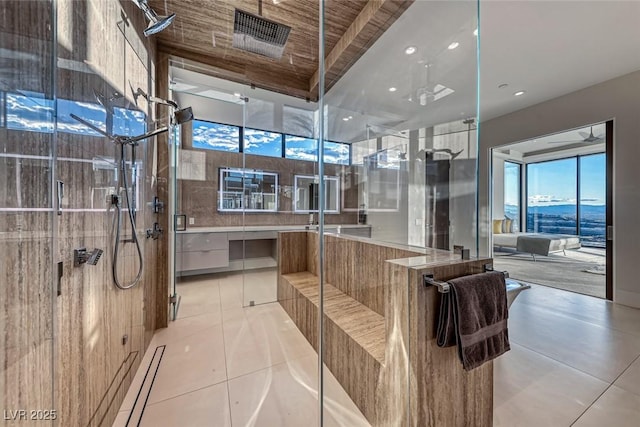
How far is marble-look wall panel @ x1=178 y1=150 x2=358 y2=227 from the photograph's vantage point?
3.93 meters

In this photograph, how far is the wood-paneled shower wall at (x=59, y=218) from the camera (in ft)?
2.47

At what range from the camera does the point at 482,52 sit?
9.53 ft

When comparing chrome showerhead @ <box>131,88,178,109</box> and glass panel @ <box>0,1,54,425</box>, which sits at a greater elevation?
chrome showerhead @ <box>131,88,178,109</box>

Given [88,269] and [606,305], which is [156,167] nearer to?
[88,269]

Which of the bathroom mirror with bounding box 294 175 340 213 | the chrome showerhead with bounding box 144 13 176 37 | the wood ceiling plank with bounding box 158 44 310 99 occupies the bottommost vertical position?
the bathroom mirror with bounding box 294 175 340 213

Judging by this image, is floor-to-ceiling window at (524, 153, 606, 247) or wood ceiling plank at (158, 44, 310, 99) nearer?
wood ceiling plank at (158, 44, 310, 99)

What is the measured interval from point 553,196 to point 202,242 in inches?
344

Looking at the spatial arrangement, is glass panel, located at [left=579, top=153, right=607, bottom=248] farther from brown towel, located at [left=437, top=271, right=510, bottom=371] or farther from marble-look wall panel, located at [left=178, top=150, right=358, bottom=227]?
brown towel, located at [left=437, top=271, right=510, bottom=371]

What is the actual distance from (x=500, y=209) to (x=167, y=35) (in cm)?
868

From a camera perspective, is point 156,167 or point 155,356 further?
point 156,167

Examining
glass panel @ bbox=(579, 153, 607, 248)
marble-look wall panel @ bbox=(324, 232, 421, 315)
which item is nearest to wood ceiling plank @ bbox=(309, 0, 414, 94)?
marble-look wall panel @ bbox=(324, 232, 421, 315)

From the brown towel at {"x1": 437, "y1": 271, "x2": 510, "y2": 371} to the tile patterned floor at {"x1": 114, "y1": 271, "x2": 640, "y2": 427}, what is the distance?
2.06 feet

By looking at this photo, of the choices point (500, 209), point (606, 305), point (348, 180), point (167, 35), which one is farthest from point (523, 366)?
point (500, 209)

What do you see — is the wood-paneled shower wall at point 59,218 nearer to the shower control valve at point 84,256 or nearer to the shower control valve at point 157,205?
the shower control valve at point 84,256
